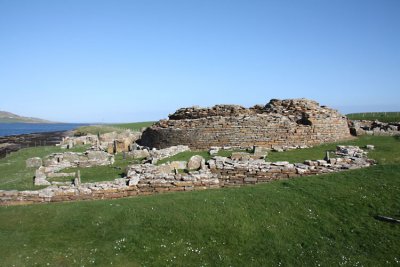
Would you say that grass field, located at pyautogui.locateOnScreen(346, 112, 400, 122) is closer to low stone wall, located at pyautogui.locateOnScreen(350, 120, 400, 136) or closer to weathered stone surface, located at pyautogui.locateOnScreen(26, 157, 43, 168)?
low stone wall, located at pyautogui.locateOnScreen(350, 120, 400, 136)

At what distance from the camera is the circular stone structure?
88.4ft

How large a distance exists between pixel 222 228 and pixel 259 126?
1656cm

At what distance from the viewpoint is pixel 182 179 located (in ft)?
50.5

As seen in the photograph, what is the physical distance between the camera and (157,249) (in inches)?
415

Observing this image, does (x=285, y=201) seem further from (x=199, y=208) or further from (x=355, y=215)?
(x=199, y=208)

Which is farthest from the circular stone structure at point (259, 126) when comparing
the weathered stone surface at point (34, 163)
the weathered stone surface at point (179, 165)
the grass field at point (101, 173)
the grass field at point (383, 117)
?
the grass field at point (383, 117)

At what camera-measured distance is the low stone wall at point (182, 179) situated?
14781 millimetres

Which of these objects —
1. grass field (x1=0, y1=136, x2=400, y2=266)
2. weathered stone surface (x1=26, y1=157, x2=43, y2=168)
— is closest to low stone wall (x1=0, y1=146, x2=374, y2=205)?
grass field (x1=0, y1=136, x2=400, y2=266)

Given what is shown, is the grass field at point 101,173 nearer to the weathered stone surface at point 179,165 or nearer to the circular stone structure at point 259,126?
the weathered stone surface at point 179,165

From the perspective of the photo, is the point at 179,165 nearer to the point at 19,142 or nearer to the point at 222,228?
the point at 222,228

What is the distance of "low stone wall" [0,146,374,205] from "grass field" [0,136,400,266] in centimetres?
121

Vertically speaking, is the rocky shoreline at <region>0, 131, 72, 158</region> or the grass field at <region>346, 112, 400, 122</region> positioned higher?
the grass field at <region>346, 112, 400, 122</region>

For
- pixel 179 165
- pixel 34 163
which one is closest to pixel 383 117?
pixel 179 165

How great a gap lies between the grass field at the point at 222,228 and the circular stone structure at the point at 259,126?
41.6ft
